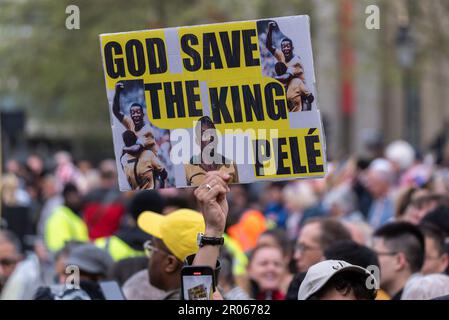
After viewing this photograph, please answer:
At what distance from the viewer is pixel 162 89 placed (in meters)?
5.08

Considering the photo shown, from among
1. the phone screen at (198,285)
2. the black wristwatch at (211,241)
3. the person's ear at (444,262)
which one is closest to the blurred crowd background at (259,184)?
the person's ear at (444,262)

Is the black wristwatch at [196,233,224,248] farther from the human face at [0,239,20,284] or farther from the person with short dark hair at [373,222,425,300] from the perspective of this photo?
the human face at [0,239,20,284]

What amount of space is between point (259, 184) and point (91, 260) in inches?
686

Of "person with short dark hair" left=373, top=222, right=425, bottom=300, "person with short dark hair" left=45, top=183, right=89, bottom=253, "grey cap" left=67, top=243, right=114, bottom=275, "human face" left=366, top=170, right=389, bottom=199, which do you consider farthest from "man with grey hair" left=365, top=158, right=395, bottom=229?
"person with short dark hair" left=373, top=222, right=425, bottom=300

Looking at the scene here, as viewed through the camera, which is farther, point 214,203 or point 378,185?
point 378,185

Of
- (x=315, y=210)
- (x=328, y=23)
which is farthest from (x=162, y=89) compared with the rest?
(x=328, y=23)

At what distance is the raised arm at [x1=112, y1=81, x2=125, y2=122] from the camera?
5043 millimetres

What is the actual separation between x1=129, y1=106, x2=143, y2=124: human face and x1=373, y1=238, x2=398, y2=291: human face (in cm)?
254

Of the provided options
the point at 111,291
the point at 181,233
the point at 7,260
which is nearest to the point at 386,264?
the point at 181,233

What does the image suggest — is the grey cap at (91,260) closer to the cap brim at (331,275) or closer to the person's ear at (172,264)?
the person's ear at (172,264)

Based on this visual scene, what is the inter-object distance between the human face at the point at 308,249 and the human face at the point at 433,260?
2.02ft

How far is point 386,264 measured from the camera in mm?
7414

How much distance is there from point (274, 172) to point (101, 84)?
27.3 metres

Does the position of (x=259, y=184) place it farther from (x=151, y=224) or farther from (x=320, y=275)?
(x=320, y=275)
